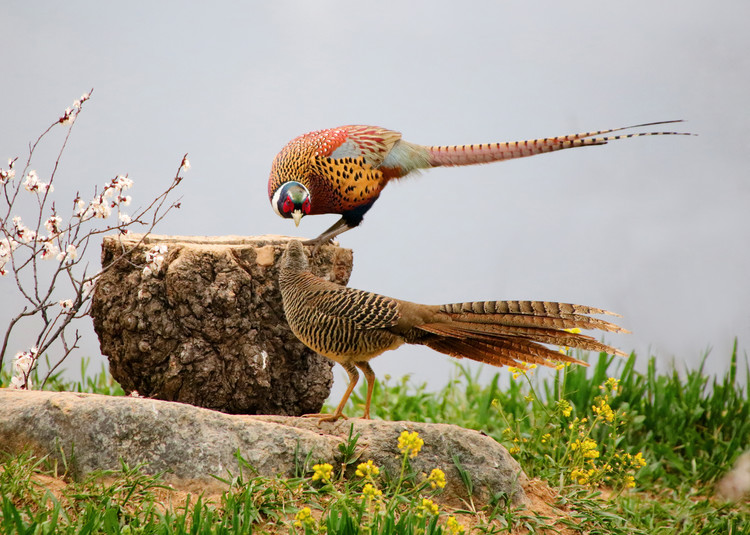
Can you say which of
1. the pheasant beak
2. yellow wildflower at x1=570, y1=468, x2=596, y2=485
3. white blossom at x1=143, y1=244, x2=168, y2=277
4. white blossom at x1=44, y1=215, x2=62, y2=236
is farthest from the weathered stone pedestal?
yellow wildflower at x1=570, y1=468, x2=596, y2=485

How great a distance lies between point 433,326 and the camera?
10.8ft

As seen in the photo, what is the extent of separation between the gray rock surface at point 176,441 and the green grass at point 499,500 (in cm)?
6

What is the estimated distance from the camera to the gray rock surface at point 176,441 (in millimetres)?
2918

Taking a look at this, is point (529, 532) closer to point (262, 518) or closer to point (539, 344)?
point (539, 344)

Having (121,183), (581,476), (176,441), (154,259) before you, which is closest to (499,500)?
(581,476)

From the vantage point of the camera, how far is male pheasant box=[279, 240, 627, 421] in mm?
3154

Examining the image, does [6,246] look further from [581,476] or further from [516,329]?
[581,476]

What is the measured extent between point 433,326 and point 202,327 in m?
1.34

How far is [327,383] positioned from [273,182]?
1283 millimetres

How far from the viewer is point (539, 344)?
127 inches

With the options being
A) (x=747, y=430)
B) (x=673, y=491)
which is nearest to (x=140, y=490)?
(x=673, y=491)

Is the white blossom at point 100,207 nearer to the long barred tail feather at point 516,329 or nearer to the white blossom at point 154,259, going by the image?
the white blossom at point 154,259

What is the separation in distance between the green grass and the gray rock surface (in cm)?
6

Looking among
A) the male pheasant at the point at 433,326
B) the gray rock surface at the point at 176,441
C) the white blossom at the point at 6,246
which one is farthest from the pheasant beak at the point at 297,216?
the white blossom at the point at 6,246
